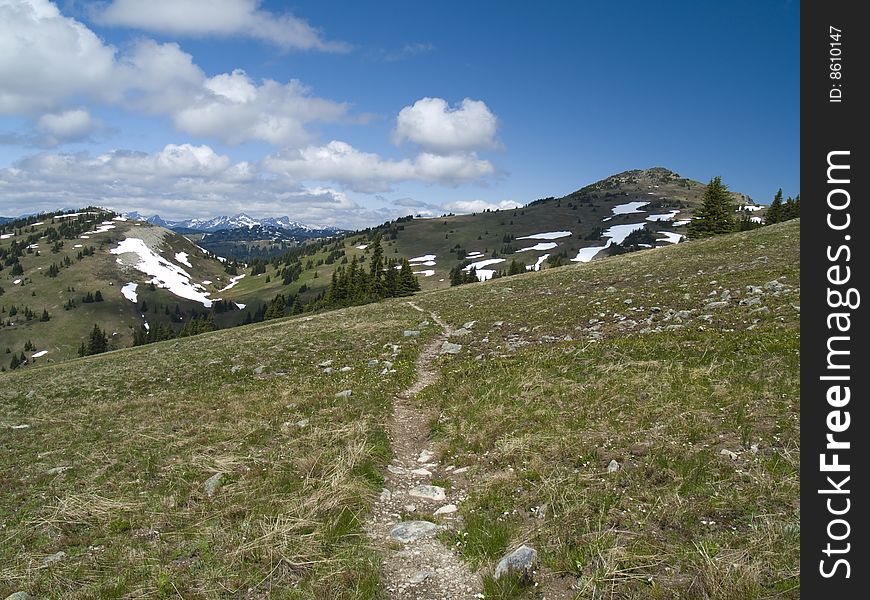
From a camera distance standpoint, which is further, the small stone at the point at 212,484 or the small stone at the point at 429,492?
the small stone at the point at 212,484

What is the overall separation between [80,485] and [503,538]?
1184cm

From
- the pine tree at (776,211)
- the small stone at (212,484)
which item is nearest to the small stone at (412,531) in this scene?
the small stone at (212,484)

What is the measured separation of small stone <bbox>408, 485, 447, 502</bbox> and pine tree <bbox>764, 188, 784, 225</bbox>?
329 ft

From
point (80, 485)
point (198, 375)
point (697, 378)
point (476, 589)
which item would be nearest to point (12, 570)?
point (80, 485)

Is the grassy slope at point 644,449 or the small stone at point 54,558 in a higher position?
the grassy slope at point 644,449

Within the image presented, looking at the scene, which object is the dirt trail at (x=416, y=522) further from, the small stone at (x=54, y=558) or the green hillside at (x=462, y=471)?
the small stone at (x=54, y=558)

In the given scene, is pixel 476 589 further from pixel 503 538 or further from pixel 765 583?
pixel 765 583

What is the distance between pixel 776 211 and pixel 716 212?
1152 inches

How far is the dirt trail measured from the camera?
22.7 feet

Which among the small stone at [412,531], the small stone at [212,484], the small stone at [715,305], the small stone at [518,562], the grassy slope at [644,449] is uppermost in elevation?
the small stone at [715,305]

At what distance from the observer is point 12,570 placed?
768 centimetres

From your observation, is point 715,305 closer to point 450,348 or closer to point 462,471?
point 450,348

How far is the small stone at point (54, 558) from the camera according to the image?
8023 millimetres

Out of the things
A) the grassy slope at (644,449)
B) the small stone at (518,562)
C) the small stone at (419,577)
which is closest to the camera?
the grassy slope at (644,449)
